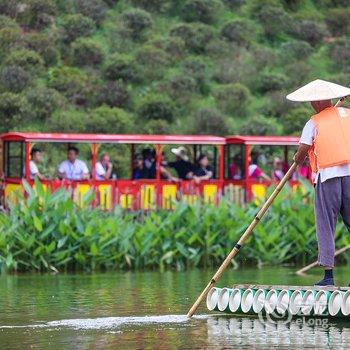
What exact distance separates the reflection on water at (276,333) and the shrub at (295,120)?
38907 millimetres

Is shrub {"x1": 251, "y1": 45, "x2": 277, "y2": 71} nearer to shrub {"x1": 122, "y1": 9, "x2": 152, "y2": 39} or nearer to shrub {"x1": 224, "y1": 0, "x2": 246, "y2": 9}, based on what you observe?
shrub {"x1": 122, "y1": 9, "x2": 152, "y2": 39}

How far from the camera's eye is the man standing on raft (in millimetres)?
11203

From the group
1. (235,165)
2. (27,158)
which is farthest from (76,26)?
(27,158)

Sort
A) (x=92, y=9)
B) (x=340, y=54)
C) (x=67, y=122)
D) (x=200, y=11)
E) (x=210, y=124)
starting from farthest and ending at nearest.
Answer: (x=200, y=11)
(x=340, y=54)
(x=92, y=9)
(x=210, y=124)
(x=67, y=122)

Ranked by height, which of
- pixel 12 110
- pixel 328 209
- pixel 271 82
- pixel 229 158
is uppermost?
pixel 271 82

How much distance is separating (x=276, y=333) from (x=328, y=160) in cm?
184

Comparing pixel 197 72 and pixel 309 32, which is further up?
pixel 309 32

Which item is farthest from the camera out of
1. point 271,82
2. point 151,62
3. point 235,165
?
point 271,82

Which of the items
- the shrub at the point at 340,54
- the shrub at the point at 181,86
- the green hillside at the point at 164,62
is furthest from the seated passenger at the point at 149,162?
the shrub at the point at 340,54

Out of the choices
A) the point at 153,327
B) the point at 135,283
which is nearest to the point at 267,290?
the point at 153,327

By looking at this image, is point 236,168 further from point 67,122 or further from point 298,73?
point 298,73

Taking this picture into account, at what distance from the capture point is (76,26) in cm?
5488

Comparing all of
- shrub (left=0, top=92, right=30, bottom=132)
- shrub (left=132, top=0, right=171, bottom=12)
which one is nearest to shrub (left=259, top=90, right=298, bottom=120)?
shrub (left=132, top=0, right=171, bottom=12)

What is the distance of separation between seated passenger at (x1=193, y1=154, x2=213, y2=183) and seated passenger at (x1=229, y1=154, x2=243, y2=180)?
1.12 m
